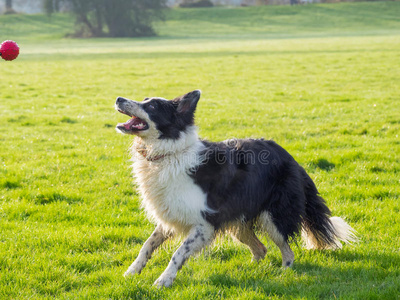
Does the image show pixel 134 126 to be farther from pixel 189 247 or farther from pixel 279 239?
pixel 279 239

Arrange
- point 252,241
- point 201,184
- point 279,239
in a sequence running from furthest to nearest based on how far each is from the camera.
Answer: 1. point 252,241
2. point 279,239
3. point 201,184

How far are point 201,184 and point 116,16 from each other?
66.1 m

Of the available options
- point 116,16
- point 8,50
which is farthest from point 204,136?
point 116,16

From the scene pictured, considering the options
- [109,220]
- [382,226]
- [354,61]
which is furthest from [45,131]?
[354,61]

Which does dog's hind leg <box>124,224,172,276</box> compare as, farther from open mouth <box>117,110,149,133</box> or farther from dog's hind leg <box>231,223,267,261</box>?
open mouth <box>117,110,149,133</box>

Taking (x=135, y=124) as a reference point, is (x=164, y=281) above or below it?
below

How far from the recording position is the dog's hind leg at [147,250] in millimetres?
4738

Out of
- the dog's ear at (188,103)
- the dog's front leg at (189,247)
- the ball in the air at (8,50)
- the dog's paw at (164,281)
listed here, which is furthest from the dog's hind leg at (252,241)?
the ball in the air at (8,50)

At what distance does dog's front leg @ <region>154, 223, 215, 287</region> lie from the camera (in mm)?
4473

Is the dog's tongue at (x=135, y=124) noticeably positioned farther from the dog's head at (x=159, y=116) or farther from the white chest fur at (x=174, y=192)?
the white chest fur at (x=174, y=192)

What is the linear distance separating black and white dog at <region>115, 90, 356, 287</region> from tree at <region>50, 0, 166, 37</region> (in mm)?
64387

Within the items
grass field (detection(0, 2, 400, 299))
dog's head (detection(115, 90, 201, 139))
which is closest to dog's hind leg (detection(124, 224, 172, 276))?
grass field (detection(0, 2, 400, 299))

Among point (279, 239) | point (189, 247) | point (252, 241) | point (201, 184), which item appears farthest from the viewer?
point (252, 241)

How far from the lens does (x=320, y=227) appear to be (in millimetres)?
5258
